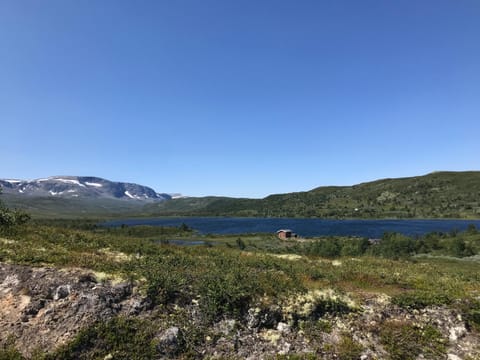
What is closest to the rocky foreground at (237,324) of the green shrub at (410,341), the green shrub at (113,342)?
the green shrub at (410,341)

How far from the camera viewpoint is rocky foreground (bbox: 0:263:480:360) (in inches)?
427

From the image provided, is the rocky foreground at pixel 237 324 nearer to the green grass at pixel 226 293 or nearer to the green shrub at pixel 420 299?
the green grass at pixel 226 293

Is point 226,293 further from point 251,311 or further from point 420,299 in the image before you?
point 420,299

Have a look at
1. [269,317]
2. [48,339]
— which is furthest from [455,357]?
[48,339]

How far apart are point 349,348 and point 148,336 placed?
7.83 meters

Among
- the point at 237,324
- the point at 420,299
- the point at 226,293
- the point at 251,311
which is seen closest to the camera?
the point at 237,324

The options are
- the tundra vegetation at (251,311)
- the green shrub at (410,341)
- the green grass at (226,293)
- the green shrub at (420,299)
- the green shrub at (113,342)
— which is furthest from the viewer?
the green shrub at (420,299)

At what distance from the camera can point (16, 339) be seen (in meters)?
10.2

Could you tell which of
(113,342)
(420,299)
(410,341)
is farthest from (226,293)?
(420,299)

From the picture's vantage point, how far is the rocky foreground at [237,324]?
10.8 metres

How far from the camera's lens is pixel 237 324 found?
1221 cm

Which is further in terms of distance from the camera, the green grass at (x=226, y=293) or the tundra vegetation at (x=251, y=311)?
the green grass at (x=226, y=293)

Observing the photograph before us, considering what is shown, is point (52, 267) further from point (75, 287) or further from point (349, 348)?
point (349, 348)

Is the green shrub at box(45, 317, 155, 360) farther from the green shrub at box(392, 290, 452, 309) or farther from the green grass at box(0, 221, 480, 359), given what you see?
the green shrub at box(392, 290, 452, 309)
